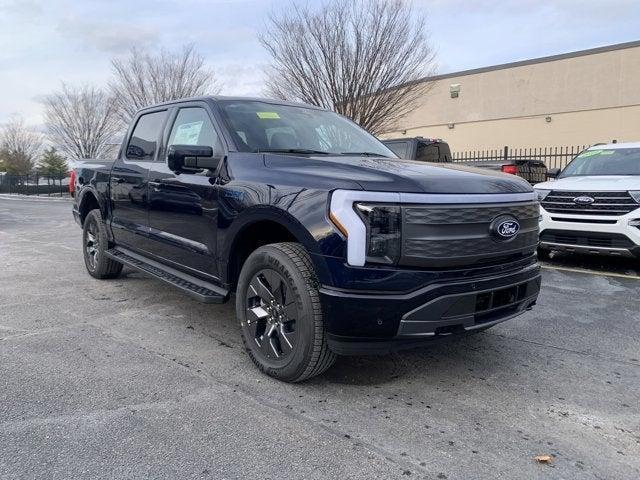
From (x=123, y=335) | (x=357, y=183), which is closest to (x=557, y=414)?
(x=357, y=183)

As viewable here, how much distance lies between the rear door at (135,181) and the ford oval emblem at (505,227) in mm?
3153

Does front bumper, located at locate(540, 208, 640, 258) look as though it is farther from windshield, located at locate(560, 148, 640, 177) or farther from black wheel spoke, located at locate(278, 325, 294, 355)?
black wheel spoke, located at locate(278, 325, 294, 355)

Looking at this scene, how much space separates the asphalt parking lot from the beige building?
18.7 m

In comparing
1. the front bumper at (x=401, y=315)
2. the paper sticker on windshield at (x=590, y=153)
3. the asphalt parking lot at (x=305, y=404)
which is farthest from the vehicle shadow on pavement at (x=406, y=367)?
the paper sticker on windshield at (x=590, y=153)

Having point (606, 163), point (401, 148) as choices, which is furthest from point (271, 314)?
point (401, 148)

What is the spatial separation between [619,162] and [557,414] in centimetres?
626

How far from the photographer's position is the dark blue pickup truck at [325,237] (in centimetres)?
298

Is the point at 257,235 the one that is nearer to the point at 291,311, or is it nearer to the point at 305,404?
the point at 291,311

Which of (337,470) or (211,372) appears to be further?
(211,372)

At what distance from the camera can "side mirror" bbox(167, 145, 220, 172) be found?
12.8 ft

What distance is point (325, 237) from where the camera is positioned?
120 inches

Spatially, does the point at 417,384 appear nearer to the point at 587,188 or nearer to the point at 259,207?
the point at 259,207

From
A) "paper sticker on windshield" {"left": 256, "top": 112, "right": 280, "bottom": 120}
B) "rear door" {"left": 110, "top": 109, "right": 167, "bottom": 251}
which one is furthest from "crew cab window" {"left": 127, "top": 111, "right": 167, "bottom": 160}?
"paper sticker on windshield" {"left": 256, "top": 112, "right": 280, "bottom": 120}

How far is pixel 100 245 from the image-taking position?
6.21 m
